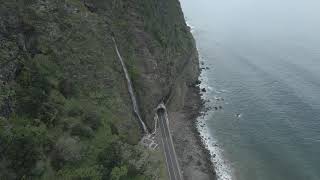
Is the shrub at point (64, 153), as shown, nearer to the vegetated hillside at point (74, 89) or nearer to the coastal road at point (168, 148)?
the vegetated hillside at point (74, 89)

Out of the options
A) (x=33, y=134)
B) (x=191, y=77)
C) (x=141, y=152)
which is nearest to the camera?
(x=33, y=134)

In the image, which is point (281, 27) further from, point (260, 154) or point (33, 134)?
point (33, 134)

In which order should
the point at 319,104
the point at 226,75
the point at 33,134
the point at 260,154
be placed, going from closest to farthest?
1. the point at 33,134
2. the point at 260,154
3. the point at 319,104
4. the point at 226,75

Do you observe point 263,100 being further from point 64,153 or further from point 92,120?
point 64,153

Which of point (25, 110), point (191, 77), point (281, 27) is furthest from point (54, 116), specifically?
point (281, 27)

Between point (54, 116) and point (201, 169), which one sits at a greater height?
point (54, 116)

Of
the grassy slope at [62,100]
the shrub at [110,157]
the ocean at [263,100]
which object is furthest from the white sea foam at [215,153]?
the shrub at [110,157]
